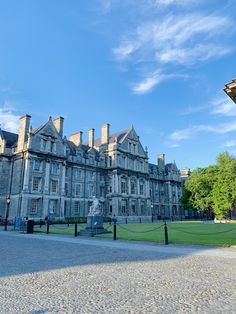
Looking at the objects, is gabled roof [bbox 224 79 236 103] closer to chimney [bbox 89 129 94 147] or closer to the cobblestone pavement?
the cobblestone pavement

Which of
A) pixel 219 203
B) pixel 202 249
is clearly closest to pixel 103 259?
pixel 202 249

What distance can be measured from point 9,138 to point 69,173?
1259 cm

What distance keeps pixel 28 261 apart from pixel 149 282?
5.28 meters

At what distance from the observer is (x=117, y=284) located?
6.88m

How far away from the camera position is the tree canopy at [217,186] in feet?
149

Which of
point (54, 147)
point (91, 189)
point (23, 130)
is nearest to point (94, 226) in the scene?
point (54, 147)

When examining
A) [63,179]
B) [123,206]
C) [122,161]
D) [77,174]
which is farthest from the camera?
[122,161]

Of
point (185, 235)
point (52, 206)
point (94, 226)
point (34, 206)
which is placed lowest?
point (185, 235)

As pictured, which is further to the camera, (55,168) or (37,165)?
(55,168)

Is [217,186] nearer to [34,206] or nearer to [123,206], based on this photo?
[123,206]

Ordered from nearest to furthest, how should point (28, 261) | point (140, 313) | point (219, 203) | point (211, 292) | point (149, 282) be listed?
1. point (140, 313)
2. point (211, 292)
3. point (149, 282)
4. point (28, 261)
5. point (219, 203)

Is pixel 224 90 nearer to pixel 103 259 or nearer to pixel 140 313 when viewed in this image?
pixel 103 259

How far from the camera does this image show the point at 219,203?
46.7 meters

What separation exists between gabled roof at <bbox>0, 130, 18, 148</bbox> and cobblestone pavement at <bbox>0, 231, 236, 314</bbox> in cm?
3985
